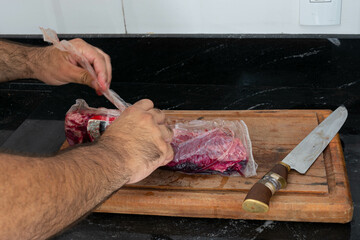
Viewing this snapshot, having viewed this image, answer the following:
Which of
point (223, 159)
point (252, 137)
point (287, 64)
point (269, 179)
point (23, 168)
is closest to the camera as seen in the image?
point (23, 168)

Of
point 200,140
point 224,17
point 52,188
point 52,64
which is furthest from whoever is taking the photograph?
point 224,17

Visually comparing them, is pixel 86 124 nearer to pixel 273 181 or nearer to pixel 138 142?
pixel 138 142

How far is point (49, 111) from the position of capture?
193 cm

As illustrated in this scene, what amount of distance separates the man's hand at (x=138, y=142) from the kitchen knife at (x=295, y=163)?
0.26 meters

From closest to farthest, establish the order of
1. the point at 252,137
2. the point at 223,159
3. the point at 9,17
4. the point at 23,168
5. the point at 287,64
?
the point at 23,168, the point at 223,159, the point at 252,137, the point at 287,64, the point at 9,17

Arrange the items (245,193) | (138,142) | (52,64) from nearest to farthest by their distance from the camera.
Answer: (138,142), (245,193), (52,64)

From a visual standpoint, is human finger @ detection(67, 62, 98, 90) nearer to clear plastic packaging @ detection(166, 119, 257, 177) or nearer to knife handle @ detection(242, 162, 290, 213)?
clear plastic packaging @ detection(166, 119, 257, 177)

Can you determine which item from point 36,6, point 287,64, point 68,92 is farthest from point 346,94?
point 36,6

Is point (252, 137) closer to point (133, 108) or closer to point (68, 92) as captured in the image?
point (133, 108)

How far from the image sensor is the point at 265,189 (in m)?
1.24

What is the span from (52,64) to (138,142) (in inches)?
22.5

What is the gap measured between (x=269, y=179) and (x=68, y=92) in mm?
1125

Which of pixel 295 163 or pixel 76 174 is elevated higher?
pixel 76 174

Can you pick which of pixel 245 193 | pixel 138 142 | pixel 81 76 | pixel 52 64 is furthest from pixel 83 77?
pixel 245 193
